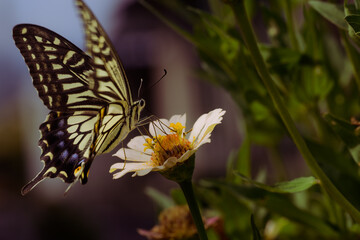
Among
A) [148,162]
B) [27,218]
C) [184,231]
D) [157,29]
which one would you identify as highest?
[148,162]

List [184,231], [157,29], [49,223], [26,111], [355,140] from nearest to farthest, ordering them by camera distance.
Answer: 1. [355,140]
2. [184,231]
3. [49,223]
4. [157,29]
5. [26,111]

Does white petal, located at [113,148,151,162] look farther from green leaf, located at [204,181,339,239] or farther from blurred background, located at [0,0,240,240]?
A: blurred background, located at [0,0,240,240]

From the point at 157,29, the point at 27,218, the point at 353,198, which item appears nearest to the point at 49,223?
the point at 27,218

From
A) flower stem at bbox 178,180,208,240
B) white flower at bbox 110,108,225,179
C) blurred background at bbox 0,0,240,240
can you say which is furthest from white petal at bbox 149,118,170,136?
blurred background at bbox 0,0,240,240

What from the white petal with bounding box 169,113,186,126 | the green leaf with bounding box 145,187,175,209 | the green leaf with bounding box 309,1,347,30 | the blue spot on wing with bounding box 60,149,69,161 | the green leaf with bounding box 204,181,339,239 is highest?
the green leaf with bounding box 309,1,347,30

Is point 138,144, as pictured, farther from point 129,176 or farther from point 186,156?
point 129,176

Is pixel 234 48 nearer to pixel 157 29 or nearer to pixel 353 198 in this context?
pixel 353 198
